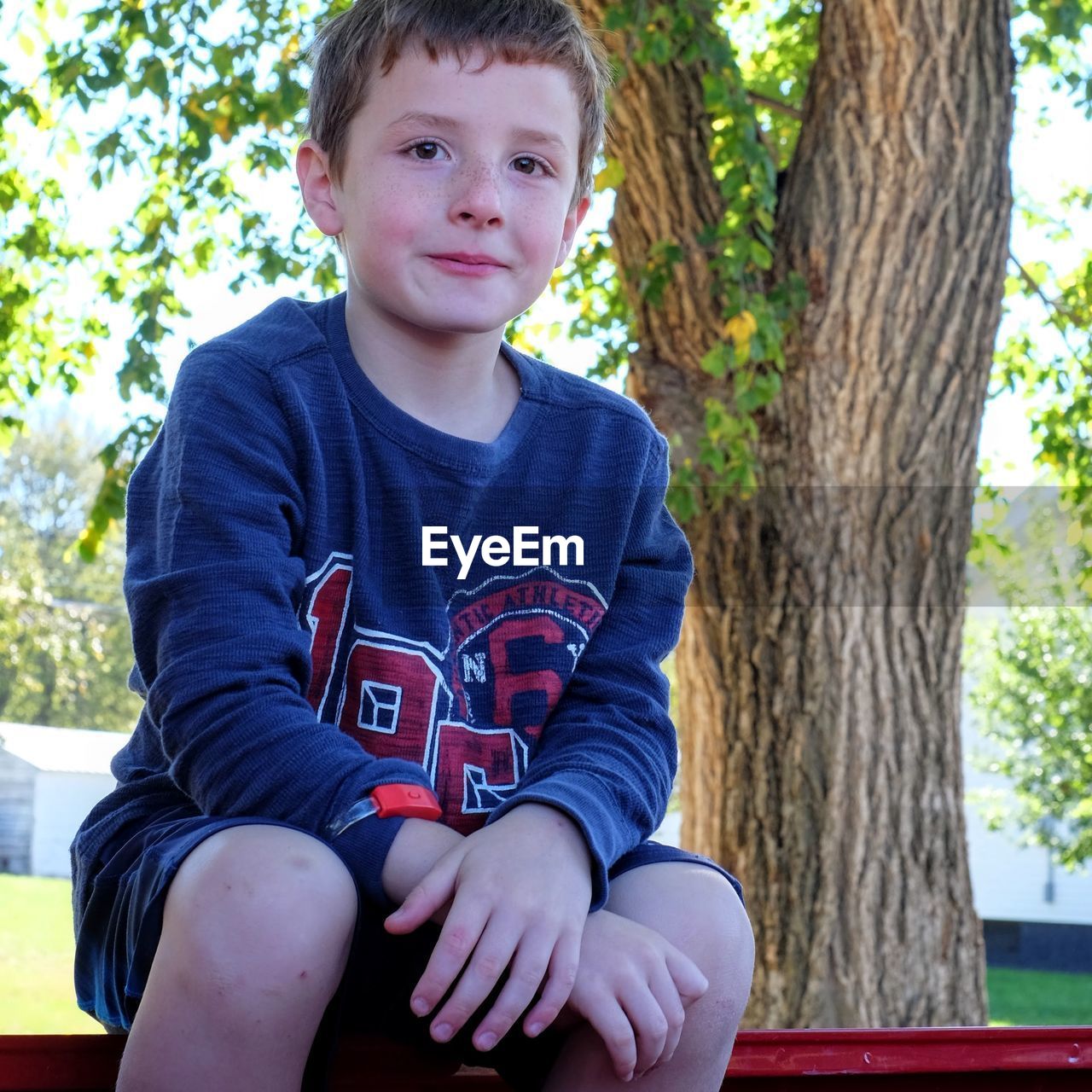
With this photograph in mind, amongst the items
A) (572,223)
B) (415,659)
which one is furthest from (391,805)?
(572,223)

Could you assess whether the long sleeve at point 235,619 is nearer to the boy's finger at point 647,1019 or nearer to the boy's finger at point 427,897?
the boy's finger at point 427,897

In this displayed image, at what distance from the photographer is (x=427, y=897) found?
97 centimetres

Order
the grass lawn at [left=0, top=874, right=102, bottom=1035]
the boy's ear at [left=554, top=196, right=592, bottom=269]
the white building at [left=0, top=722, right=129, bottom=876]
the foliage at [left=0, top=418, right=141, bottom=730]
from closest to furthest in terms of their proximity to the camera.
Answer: the boy's ear at [left=554, top=196, right=592, bottom=269]
the foliage at [left=0, top=418, right=141, bottom=730]
the grass lawn at [left=0, top=874, right=102, bottom=1035]
the white building at [left=0, top=722, right=129, bottom=876]

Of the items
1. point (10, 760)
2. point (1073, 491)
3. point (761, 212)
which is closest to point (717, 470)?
point (761, 212)

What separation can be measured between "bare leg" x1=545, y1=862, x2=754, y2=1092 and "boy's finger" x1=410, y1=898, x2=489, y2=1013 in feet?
0.44

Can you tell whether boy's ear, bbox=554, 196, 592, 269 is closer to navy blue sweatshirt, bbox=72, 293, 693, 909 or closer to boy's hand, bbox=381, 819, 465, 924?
navy blue sweatshirt, bbox=72, 293, 693, 909


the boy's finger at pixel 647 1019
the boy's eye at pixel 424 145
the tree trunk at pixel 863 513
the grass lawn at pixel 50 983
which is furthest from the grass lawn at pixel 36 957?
the boy's finger at pixel 647 1019

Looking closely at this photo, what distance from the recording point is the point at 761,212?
3691 millimetres

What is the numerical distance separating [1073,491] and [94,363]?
Result: 3521 mm

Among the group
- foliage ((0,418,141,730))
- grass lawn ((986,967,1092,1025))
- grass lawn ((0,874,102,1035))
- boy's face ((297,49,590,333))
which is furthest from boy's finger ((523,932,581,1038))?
grass lawn ((986,967,1092,1025))

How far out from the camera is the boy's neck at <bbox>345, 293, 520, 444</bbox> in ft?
4.43

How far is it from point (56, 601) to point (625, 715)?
44.6 ft

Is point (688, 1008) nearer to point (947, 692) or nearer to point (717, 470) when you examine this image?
point (717, 470)

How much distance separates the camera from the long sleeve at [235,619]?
1.04 metres
